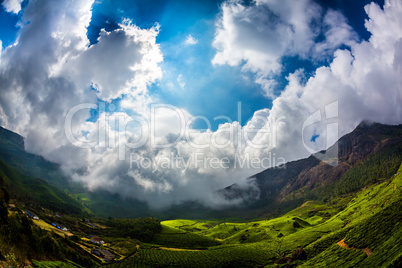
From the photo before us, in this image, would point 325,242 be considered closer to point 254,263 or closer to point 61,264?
point 254,263

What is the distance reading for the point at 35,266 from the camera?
203 ft

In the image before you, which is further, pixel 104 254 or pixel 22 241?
pixel 104 254

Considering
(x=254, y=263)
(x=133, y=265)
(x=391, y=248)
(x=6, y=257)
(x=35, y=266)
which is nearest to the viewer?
(x=6, y=257)

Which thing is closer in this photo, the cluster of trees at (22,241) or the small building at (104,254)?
the cluster of trees at (22,241)

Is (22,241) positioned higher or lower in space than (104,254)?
higher

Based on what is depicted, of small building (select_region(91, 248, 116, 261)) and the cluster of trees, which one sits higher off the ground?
the cluster of trees

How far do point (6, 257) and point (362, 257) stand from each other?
439ft

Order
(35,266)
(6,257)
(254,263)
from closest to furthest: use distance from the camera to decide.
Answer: (6,257), (35,266), (254,263)

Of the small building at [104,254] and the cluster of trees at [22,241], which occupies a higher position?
the cluster of trees at [22,241]

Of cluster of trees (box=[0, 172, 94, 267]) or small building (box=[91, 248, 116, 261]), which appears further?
small building (box=[91, 248, 116, 261])

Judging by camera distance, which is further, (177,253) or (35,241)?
(177,253)

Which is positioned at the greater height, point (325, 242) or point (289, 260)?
point (325, 242)

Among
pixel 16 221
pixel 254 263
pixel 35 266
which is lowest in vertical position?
pixel 254 263

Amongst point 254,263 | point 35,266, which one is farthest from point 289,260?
point 35,266
